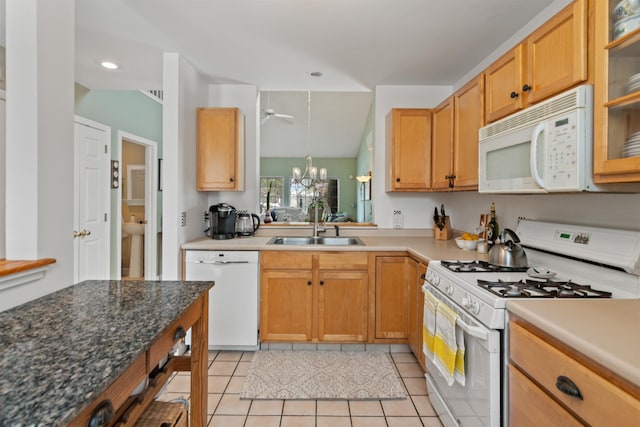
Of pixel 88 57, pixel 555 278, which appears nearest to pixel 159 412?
pixel 555 278

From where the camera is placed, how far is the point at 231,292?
2590mm

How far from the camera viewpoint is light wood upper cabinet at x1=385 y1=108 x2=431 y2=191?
9.46 ft

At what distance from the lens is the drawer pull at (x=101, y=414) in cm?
65

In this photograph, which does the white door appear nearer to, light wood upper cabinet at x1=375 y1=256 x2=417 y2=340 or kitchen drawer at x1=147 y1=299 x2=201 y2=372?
kitchen drawer at x1=147 y1=299 x2=201 y2=372

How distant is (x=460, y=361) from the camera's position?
1.46 meters

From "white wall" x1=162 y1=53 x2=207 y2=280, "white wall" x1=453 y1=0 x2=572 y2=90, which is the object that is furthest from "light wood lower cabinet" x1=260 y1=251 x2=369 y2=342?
"white wall" x1=453 y1=0 x2=572 y2=90


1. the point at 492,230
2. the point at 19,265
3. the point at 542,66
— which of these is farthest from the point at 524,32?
the point at 19,265

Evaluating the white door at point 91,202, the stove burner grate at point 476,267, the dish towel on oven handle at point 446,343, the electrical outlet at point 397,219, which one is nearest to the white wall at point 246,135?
the white door at point 91,202

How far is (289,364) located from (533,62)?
7.96ft

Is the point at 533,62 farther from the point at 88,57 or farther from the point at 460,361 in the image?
the point at 88,57

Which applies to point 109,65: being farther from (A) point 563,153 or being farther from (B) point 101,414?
(A) point 563,153

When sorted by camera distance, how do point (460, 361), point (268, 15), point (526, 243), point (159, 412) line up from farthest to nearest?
point (268, 15), point (526, 243), point (460, 361), point (159, 412)

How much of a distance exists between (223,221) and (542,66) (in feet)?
8.03

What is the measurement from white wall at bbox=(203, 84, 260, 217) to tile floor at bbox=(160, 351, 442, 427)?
1.57m
